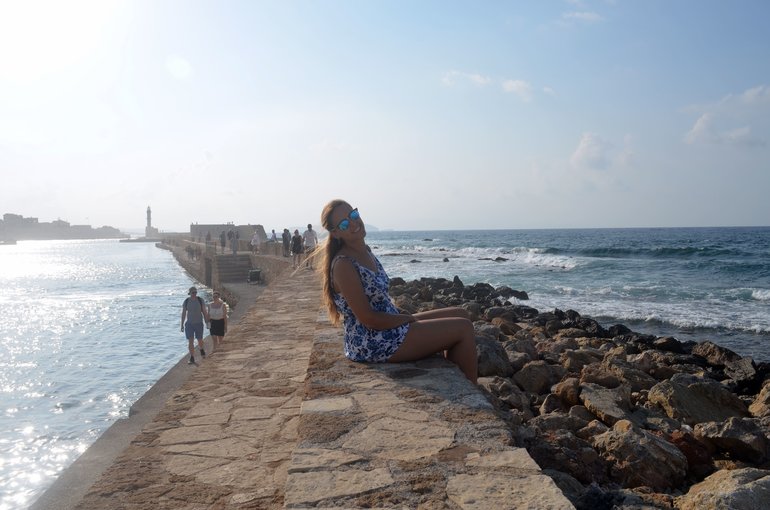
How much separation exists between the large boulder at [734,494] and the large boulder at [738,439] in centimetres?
132

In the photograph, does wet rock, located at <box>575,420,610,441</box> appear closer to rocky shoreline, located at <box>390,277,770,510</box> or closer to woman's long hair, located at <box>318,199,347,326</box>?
rocky shoreline, located at <box>390,277,770,510</box>

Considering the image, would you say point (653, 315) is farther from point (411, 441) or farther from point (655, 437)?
point (411, 441)

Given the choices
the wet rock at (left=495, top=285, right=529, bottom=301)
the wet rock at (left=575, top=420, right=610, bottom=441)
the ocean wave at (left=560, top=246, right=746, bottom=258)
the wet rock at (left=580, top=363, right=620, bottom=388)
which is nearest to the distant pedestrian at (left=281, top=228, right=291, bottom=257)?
the wet rock at (left=495, top=285, right=529, bottom=301)

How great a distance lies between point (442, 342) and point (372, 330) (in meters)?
0.43

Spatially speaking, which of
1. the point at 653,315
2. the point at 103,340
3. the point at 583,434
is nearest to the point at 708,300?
the point at 653,315

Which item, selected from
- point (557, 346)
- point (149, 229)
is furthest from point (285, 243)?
point (149, 229)

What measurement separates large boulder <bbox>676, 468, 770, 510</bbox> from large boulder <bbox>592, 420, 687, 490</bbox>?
53 cm

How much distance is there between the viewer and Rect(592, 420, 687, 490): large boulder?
411 centimetres

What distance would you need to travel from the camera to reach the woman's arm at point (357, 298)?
3.38 meters

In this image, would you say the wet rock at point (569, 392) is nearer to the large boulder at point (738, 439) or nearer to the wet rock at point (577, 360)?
the large boulder at point (738, 439)

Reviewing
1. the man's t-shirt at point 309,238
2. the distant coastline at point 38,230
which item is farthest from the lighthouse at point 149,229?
the man's t-shirt at point 309,238

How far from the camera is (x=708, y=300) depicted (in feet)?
61.4

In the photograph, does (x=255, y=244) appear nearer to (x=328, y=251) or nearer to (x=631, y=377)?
(x=631, y=377)

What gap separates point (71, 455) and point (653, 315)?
13894 millimetres
